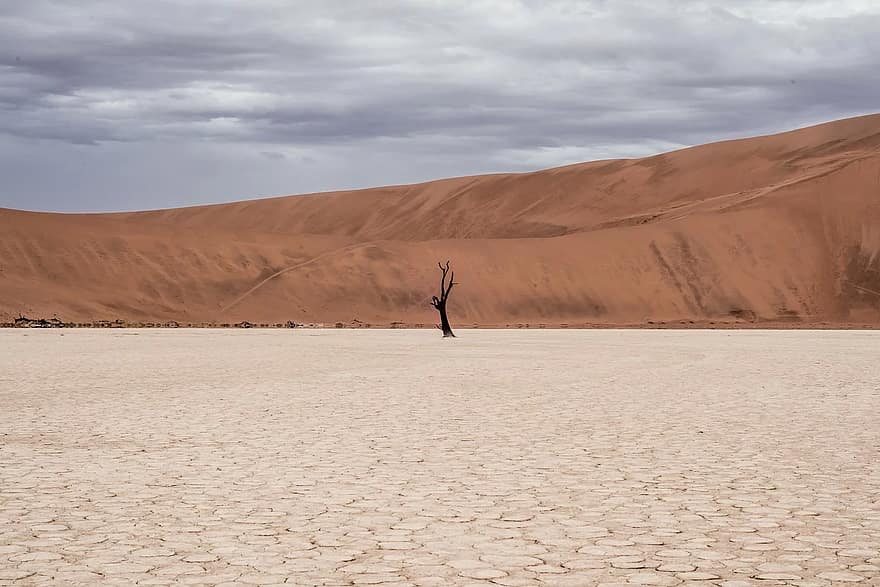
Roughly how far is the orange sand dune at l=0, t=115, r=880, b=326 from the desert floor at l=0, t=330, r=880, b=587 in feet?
174

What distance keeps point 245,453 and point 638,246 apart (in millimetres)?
73840

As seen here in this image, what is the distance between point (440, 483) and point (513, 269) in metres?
71.8

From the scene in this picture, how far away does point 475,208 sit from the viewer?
126m

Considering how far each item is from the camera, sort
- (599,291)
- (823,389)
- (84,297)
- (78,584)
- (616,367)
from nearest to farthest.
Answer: (78,584), (823,389), (616,367), (84,297), (599,291)

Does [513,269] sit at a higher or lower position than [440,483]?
higher

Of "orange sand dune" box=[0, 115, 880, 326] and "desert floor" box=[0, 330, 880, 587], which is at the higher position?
"orange sand dune" box=[0, 115, 880, 326]

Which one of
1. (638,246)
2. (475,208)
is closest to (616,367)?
(638,246)

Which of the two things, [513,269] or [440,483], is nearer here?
[440,483]

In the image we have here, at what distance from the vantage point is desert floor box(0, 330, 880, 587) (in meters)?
6.21

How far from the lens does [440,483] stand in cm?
900

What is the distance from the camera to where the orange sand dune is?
235ft

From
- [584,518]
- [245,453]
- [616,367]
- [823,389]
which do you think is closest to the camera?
[584,518]

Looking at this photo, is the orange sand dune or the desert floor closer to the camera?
the desert floor

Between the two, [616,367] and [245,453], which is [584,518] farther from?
[616,367]
